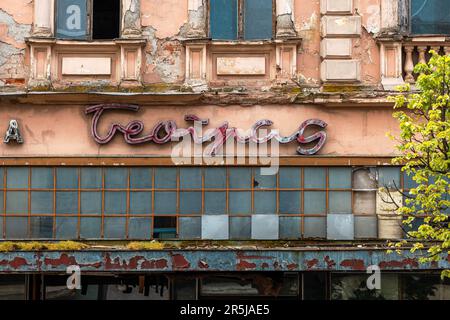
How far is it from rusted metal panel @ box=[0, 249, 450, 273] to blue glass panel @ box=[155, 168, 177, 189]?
1260 millimetres

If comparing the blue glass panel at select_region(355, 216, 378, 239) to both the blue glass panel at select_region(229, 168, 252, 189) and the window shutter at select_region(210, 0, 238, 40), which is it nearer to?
the blue glass panel at select_region(229, 168, 252, 189)

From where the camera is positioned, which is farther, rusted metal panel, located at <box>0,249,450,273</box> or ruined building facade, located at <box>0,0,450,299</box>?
ruined building facade, located at <box>0,0,450,299</box>

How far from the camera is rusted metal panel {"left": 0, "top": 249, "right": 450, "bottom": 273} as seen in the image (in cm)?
1526

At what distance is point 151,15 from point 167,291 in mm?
4533

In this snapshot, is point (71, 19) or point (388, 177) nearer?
point (388, 177)

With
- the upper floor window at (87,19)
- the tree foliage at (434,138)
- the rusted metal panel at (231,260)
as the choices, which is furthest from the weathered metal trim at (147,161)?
the tree foliage at (434,138)

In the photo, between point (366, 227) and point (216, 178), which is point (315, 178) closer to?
point (366, 227)

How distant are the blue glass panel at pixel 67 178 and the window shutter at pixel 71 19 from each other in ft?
7.26

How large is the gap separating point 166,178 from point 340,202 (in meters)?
2.86

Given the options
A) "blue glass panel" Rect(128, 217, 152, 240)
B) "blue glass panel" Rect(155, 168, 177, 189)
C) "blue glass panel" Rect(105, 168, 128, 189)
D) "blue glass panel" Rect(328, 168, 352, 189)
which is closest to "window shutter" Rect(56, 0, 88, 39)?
"blue glass panel" Rect(105, 168, 128, 189)

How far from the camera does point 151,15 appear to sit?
53.4 feet


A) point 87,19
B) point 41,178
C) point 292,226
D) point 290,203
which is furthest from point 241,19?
point 41,178

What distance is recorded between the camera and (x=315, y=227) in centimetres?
1603
